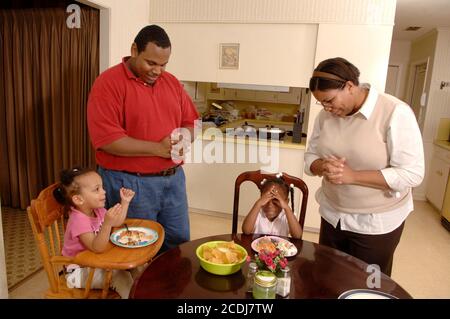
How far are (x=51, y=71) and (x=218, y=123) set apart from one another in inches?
72.3

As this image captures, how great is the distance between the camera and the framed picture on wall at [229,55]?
3.26m

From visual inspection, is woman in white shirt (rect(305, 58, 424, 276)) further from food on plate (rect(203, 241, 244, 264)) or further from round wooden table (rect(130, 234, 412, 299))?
food on plate (rect(203, 241, 244, 264))

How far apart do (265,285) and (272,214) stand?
80 cm

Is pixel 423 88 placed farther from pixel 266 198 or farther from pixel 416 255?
pixel 266 198

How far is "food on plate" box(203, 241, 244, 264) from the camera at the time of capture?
1.23m

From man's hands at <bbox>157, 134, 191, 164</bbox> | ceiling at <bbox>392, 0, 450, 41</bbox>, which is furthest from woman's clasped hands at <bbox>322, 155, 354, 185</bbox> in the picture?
ceiling at <bbox>392, 0, 450, 41</bbox>

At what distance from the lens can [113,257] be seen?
1.28 meters

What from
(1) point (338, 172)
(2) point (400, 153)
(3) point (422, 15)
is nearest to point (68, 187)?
(1) point (338, 172)

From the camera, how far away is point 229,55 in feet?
10.8

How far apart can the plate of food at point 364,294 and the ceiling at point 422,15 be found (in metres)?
3.17

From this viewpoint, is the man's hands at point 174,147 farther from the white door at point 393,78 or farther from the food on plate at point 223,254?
the white door at point 393,78

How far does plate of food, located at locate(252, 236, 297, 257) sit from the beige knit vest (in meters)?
0.30

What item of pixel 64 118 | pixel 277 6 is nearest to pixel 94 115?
pixel 64 118
